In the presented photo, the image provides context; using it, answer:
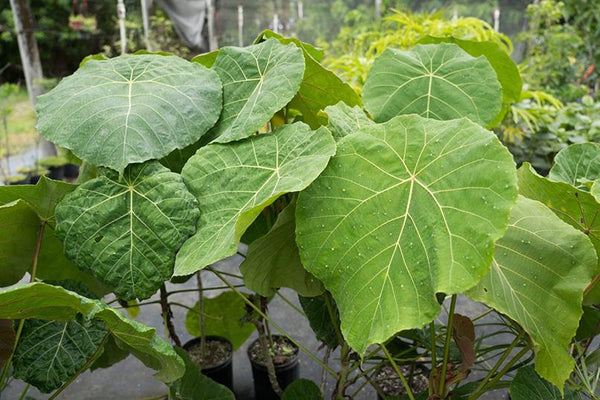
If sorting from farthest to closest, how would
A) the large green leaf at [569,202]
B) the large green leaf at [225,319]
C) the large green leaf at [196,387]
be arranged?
the large green leaf at [225,319] → the large green leaf at [196,387] → the large green leaf at [569,202]

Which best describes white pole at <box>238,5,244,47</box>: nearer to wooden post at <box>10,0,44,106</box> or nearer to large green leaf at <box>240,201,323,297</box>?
wooden post at <box>10,0,44,106</box>

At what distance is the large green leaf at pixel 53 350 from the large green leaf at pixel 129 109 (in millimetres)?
315

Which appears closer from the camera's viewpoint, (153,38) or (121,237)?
(121,237)

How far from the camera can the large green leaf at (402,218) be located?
2.17ft

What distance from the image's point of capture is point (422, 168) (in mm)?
737

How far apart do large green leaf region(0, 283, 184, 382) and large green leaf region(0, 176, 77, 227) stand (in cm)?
24

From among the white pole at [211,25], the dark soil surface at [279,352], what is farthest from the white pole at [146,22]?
the dark soil surface at [279,352]

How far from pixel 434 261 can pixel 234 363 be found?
1298mm

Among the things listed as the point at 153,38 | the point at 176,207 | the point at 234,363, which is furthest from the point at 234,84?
the point at 153,38

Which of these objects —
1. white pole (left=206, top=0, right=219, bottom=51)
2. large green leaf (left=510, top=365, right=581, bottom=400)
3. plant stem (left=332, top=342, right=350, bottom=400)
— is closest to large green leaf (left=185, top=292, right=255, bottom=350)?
plant stem (left=332, top=342, right=350, bottom=400)

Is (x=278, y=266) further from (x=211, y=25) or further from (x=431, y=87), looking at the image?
(x=211, y=25)

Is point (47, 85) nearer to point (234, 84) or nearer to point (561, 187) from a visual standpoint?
point (234, 84)

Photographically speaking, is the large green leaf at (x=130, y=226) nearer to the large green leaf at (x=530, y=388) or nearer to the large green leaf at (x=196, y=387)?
the large green leaf at (x=196, y=387)

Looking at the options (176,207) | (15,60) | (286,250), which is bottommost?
(15,60)
